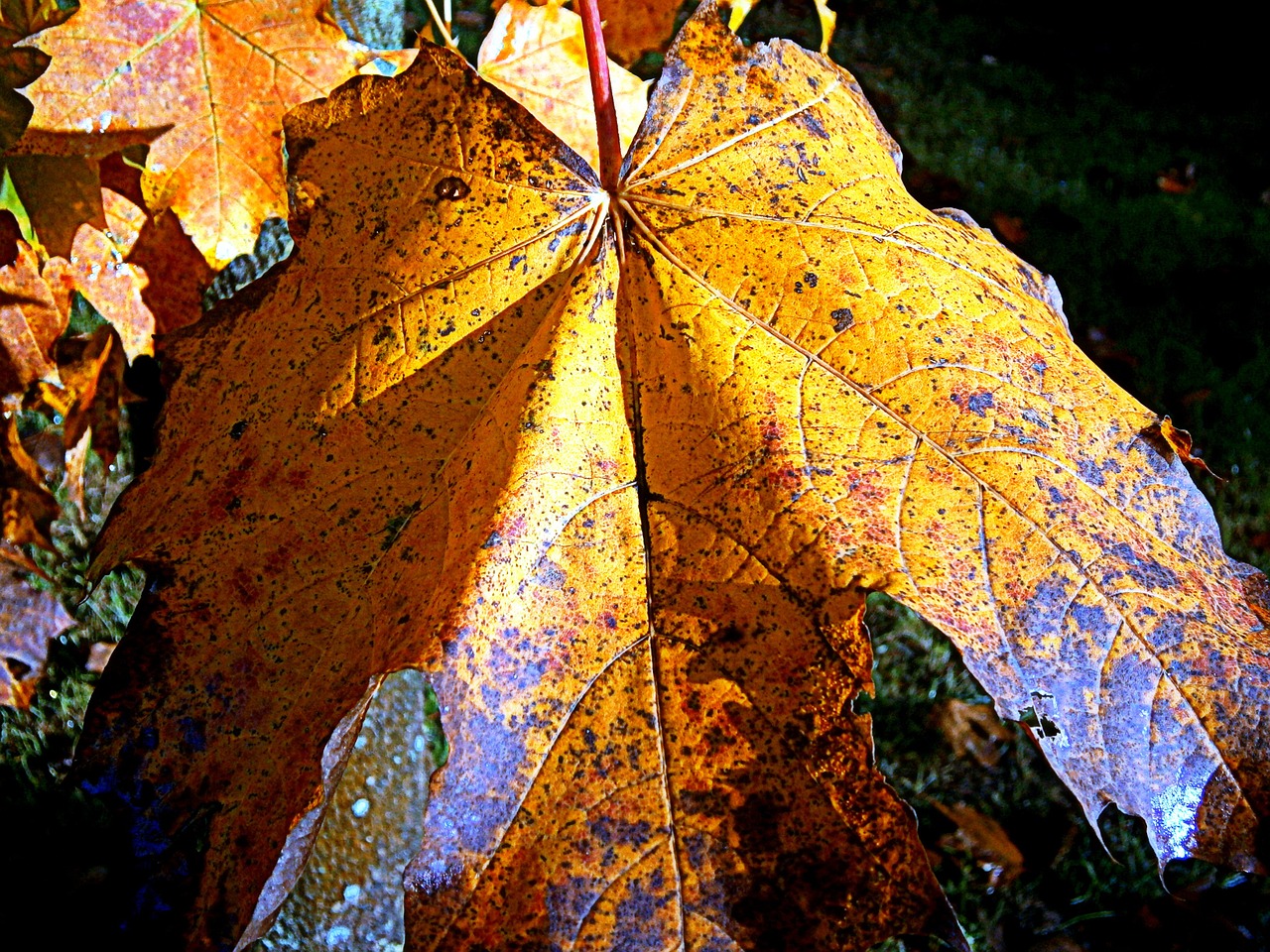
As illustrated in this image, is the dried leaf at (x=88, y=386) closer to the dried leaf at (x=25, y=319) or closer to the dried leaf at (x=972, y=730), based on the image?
the dried leaf at (x=25, y=319)

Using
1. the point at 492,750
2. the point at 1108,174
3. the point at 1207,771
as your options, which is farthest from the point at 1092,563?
the point at 1108,174

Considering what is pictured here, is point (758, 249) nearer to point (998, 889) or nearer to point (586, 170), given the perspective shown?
point (586, 170)

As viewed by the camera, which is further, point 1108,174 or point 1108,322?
point 1108,174

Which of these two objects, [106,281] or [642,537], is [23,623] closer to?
[106,281]

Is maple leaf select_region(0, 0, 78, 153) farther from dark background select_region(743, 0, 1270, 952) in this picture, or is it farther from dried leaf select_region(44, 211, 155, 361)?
dark background select_region(743, 0, 1270, 952)

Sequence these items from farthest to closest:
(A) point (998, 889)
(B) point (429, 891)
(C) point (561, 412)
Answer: (A) point (998, 889) → (C) point (561, 412) → (B) point (429, 891)

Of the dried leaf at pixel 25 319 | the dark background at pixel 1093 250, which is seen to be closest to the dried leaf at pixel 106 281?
the dried leaf at pixel 25 319

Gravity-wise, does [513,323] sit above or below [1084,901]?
above

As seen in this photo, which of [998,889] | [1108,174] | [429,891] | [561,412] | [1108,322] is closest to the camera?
[429,891]
